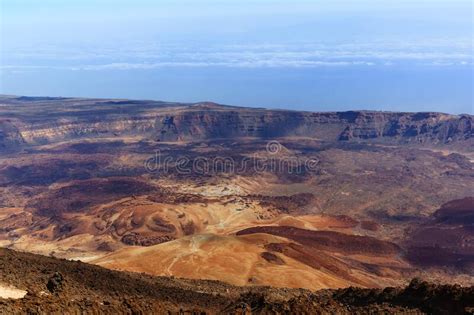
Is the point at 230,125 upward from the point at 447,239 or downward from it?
upward

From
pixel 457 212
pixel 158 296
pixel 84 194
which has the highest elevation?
pixel 158 296

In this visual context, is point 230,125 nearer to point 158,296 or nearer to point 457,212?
point 457,212

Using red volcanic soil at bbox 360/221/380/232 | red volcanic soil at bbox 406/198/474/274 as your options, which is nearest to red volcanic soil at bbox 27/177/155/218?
red volcanic soil at bbox 360/221/380/232

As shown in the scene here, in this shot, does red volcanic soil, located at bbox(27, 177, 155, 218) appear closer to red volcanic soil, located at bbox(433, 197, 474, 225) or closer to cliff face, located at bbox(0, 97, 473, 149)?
cliff face, located at bbox(0, 97, 473, 149)

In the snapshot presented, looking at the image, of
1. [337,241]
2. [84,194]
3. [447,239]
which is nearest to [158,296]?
[337,241]

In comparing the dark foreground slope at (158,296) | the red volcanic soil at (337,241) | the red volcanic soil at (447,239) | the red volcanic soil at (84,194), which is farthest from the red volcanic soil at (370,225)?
the dark foreground slope at (158,296)

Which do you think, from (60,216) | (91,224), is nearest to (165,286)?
(91,224)
